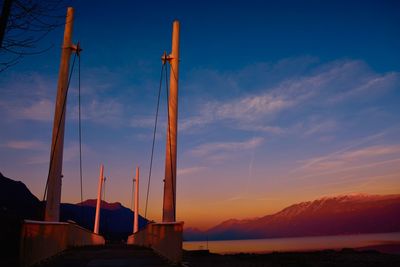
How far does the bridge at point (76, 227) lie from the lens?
9234 millimetres

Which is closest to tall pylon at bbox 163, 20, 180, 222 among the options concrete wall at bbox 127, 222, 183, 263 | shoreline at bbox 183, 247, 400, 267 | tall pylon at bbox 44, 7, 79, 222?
concrete wall at bbox 127, 222, 183, 263

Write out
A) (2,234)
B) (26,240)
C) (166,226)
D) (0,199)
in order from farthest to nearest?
1. (0,199)
2. (2,234)
3. (166,226)
4. (26,240)

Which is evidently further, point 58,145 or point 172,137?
point 58,145

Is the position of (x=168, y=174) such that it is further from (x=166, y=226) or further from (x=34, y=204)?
(x=34, y=204)

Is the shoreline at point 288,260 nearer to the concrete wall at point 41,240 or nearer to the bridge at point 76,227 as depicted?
the bridge at point 76,227

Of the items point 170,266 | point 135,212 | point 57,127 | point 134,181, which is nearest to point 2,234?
point 57,127

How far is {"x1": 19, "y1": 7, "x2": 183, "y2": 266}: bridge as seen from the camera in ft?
30.3

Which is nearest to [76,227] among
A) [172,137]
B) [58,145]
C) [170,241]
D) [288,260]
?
[58,145]

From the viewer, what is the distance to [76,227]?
54.6ft

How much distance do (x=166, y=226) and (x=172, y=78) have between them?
6.30m

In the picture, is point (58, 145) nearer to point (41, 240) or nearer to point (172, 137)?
point (172, 137)

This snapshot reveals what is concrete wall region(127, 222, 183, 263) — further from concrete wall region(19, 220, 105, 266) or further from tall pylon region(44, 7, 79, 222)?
tall pylon region(44, 7, 79, 222)

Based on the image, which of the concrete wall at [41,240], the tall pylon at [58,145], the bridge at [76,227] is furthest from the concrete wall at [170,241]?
the tall pylon at [58,145]

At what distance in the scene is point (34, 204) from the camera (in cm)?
13200
